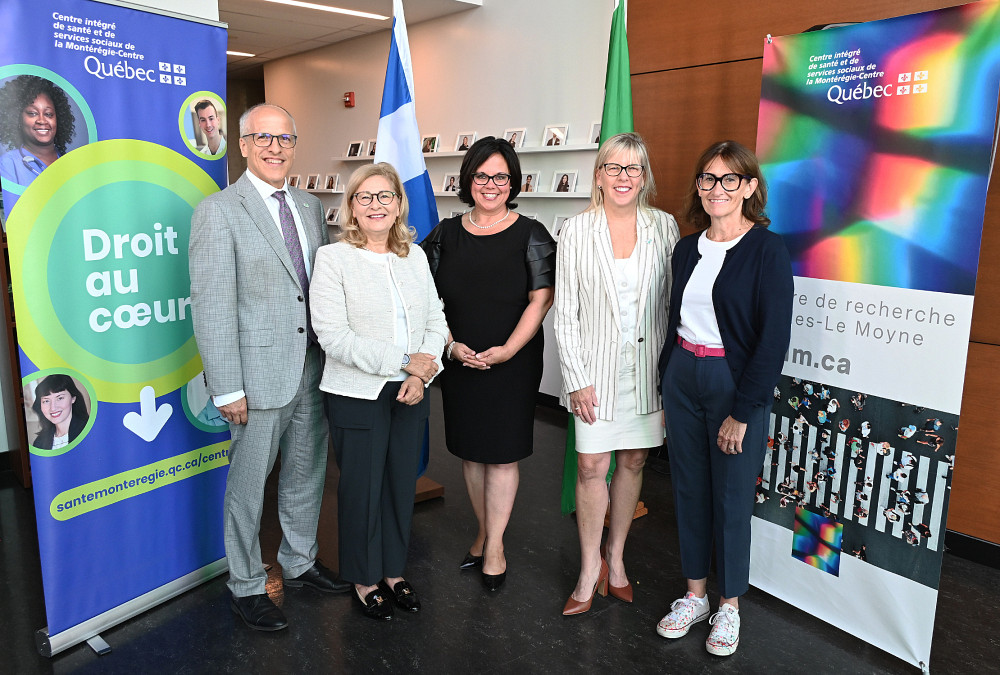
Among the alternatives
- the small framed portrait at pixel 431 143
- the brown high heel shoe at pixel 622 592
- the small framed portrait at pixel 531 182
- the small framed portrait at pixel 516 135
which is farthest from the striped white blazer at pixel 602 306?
the small framed portrait at pixel 431 143

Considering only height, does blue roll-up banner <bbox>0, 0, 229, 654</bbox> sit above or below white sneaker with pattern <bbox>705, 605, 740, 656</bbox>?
above

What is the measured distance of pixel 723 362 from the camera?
233 cm

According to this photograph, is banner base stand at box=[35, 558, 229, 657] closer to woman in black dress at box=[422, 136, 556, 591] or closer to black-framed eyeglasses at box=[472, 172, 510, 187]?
woman in black dress at box=[422, 136, 556, 591]

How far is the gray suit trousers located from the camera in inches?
99.6

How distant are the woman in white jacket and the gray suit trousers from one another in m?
0.19

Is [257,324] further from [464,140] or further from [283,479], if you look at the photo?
[464,140]

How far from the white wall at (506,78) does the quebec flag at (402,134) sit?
1799 millimetres

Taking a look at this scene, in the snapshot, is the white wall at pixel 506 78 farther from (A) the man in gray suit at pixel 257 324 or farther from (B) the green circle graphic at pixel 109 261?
(B) the green circle graphic at pixel 109 261

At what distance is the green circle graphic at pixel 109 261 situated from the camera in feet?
7.35

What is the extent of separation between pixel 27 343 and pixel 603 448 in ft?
6.37

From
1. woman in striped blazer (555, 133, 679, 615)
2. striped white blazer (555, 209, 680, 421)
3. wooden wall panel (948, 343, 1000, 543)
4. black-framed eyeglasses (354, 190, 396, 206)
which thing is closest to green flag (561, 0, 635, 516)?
woman in striped blazer (555, 133, 679, 615)

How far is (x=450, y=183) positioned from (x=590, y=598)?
13.6ft

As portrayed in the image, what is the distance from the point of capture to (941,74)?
2205 millimetres

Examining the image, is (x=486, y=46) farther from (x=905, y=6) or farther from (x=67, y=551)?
(x=67, y=551)
